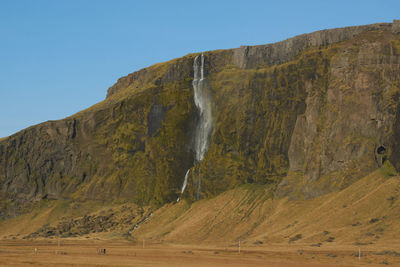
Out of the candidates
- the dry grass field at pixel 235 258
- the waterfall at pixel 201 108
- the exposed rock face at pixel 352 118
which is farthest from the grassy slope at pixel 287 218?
the waterfall at pixel 201 108

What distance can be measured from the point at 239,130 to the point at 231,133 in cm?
215

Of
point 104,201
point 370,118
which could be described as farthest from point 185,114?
point 370,118

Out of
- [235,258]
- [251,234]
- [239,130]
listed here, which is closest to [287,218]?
[251,234]

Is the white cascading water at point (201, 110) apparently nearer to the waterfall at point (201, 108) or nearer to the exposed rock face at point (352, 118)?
the waterfall at point (201, 108)

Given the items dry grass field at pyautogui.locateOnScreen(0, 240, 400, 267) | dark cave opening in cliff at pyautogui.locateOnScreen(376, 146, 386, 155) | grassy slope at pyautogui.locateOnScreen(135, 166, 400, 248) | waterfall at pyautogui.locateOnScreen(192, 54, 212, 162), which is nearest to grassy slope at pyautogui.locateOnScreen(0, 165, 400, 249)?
grassy slope at pyautogui.locateOnScreen(135, 166, 400, 248)

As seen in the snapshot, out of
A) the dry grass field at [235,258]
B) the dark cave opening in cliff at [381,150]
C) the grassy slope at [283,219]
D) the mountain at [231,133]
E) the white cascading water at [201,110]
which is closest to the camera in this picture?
the dry grass field at [235,258]

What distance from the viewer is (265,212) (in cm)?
10569

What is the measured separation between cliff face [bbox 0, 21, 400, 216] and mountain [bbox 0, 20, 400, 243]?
9.4 inches

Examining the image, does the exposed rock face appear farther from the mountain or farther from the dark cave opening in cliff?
the mountain

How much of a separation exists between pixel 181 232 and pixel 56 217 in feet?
143

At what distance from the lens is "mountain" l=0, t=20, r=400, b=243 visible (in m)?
101

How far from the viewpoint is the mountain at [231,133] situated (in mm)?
101312

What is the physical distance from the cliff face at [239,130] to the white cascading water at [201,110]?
1461mm

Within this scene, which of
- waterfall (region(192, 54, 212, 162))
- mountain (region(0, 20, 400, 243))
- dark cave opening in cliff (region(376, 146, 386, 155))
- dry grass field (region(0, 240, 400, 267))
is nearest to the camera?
dry grass field (region(0, 240, 400, 267))
